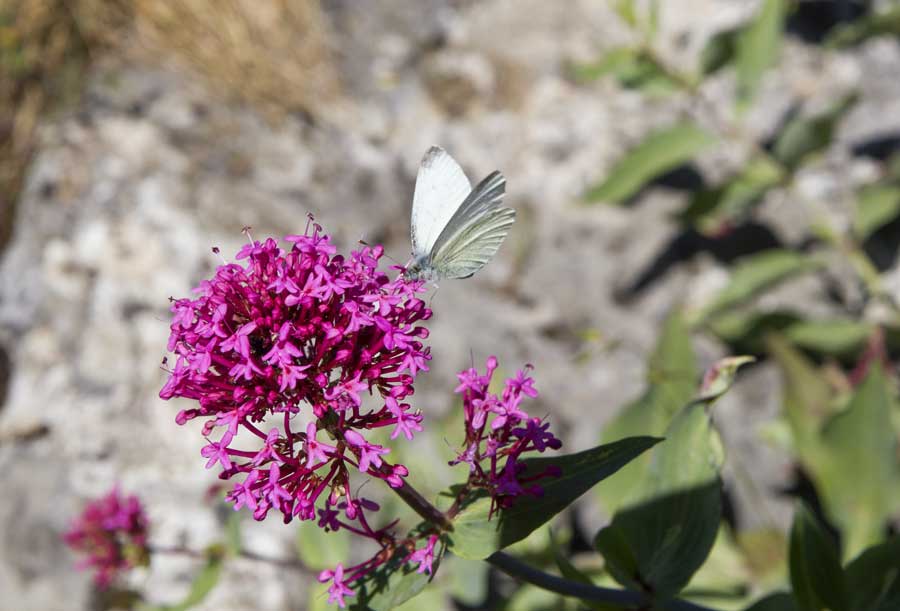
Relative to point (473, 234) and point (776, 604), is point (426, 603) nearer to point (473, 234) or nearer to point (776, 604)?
point (776, 604)

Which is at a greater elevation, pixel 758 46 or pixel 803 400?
Result: pixel 758 46

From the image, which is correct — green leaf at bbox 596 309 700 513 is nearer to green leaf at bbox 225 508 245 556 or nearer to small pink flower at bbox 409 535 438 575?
small pink flower at bbox 409 535 438 575

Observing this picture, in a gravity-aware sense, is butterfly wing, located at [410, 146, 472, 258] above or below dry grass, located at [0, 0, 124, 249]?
below

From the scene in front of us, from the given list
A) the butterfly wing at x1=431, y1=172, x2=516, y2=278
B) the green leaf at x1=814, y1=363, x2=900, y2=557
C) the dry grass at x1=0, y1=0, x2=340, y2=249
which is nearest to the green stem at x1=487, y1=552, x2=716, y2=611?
the butterfly wing at x1=431, y1=172, x2=516, y2=278

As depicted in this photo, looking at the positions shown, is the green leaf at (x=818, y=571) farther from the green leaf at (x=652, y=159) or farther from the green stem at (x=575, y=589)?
the green leaf at (x=652, y=159)

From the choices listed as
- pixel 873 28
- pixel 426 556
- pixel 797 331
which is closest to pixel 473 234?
pixel 426 556

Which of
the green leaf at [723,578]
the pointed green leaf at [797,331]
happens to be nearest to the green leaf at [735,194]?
the pointed green leaf at [797,331]

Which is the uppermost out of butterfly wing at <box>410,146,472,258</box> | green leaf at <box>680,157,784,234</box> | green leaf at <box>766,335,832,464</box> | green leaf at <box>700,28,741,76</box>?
green leaf at <box>700,28,741,76</box>

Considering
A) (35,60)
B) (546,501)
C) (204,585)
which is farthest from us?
(35,60)
